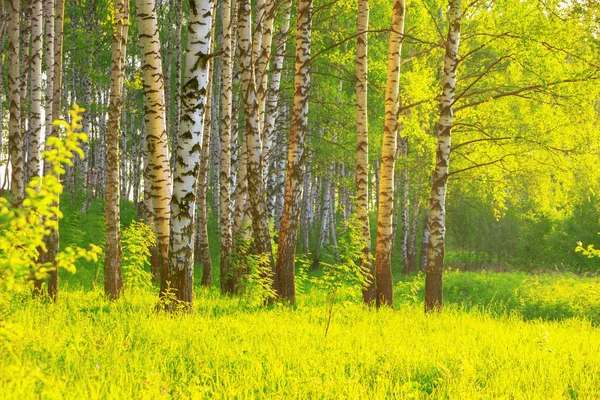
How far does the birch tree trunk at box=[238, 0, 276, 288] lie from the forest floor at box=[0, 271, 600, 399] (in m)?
1.75

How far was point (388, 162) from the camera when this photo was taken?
10562 millimetres

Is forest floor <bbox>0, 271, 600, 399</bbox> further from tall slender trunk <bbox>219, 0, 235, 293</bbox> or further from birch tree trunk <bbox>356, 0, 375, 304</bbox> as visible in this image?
tall slender trunk <bbox>219, 0, 235, 293</bbox>

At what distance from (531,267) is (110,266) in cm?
2182

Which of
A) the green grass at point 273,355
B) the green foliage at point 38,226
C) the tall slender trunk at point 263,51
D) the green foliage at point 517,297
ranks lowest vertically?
the green foliage at point 517,297

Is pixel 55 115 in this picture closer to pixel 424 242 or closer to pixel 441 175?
pixel 441 175

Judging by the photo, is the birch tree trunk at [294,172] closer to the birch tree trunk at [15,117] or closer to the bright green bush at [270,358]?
the bright green bush at [270,358]

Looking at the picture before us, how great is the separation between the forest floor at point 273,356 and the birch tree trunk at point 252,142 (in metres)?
1.75

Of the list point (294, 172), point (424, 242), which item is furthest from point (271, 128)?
point (424, 242)

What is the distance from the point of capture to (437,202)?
33.6ft

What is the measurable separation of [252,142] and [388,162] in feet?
8.30

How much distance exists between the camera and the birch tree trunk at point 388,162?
1055 cm

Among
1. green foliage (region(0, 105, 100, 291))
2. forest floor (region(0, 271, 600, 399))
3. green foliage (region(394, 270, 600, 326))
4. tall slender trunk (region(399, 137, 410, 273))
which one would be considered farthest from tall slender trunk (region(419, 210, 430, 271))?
green foliage (region(0, 105, 100, 291))

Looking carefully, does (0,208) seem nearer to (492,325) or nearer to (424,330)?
(424,330)

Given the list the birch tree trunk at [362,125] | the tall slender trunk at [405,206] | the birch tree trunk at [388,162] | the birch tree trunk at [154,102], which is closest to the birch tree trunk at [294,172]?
the birch tree trunk at [362,125]
